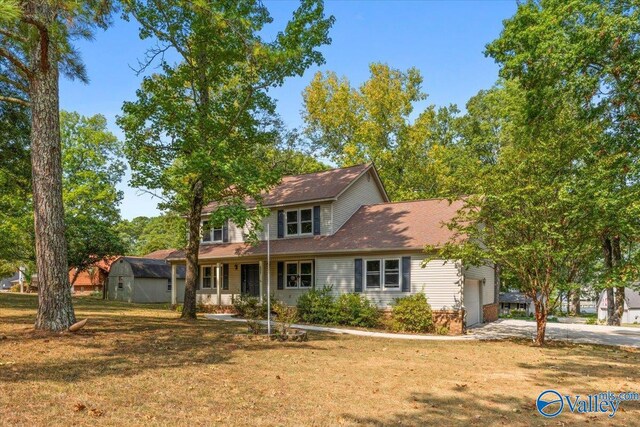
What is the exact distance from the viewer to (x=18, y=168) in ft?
58.3

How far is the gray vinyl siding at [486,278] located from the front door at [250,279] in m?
10.5

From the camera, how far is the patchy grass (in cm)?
589

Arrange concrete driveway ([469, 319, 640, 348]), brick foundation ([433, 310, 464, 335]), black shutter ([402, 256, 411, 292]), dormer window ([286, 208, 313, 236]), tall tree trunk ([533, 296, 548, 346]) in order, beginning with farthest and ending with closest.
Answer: dormer window ([286, 208, 313, 236]) → black shutter ([402, 256, 411, 292]) → brick foundation ([433, 310, 464, 335]) → concrete driveway ([469, 319, 640, 348]) → tall tree trunk ([533, 296, 548, 346])

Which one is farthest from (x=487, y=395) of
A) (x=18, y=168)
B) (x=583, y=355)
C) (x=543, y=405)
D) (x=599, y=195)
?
(x=18, y=168)

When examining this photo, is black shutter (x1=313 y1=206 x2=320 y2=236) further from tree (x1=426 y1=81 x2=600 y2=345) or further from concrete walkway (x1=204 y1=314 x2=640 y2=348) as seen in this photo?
tree (x1=426 y1=81 x2=600 y2=345)

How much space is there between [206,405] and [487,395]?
178 inches

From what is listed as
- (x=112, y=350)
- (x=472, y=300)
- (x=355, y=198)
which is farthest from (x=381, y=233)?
(x=112, y=350)

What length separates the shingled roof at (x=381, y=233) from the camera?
1898cm

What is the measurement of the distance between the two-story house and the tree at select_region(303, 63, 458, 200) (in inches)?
321

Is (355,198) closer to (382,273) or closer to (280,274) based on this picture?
(280,274)

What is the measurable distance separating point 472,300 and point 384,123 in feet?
54.7

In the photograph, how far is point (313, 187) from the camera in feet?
77.9

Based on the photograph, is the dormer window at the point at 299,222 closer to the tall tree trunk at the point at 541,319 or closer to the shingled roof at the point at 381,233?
the shingled roof at the point at 381,233

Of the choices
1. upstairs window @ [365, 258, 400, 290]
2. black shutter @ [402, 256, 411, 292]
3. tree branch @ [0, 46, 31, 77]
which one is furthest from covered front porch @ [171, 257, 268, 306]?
tree branch @ [0, 46, 31, 77]
